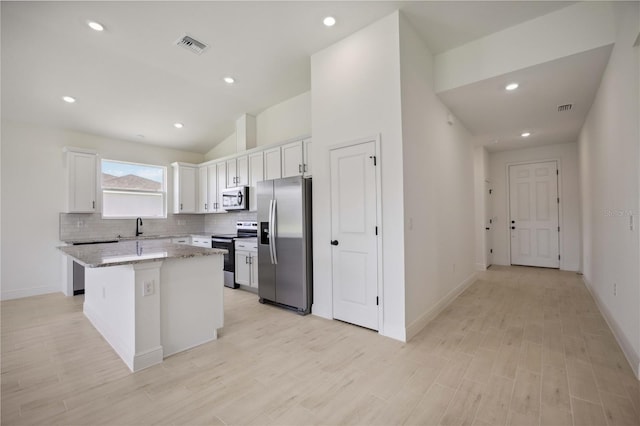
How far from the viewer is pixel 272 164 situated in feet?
15.9

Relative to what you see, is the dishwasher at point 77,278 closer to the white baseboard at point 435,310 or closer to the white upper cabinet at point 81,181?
the white upper cabinet at point 81,181

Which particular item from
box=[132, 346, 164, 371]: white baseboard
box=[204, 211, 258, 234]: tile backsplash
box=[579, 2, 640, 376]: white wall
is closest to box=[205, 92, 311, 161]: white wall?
box=[204, 211, 258, 234]: tile backsplash

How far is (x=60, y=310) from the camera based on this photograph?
13.0 feet

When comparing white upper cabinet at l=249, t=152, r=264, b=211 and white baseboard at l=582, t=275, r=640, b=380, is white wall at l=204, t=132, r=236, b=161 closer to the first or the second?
white upper cabinet at l=249, t=152, r=264, b=211

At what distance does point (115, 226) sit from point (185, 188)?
1505mm

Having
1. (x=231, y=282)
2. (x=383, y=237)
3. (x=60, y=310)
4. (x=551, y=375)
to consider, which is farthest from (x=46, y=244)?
(x=551, y=375)

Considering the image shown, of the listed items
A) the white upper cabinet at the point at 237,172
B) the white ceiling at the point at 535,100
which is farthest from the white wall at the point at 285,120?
the white ceiling at the point at 535,100

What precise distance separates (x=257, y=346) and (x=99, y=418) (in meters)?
1.24

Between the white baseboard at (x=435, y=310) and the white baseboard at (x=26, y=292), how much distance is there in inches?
230

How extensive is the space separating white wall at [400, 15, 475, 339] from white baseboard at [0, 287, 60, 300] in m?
5.84

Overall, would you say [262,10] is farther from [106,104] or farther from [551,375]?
[551,375]

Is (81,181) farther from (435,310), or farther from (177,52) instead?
(435,310)

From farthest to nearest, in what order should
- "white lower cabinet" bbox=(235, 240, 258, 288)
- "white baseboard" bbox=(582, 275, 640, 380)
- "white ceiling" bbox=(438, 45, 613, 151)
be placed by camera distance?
"white lower cabinet" bbox=(235, 240, 258, 288) → "white ceiling" bbox=(438, 45, 613, 151) → "white baseboard" bbox=(582, 275, 640, 380)

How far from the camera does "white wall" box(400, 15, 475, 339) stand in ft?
9.89
